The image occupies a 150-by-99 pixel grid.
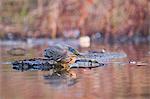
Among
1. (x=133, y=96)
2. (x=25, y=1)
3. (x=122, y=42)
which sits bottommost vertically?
(x=133, y=96)

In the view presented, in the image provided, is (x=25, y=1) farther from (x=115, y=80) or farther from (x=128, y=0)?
(x=115, y=80)

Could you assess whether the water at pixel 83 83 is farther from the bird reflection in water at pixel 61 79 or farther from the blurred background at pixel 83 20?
the blurred background at pixel 83 20

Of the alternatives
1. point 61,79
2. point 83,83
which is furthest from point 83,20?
point 83,83

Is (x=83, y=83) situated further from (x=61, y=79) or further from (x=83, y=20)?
(x=83, y=20)

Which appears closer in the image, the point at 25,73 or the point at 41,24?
the point at 25,73

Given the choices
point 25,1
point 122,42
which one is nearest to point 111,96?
point 122,42

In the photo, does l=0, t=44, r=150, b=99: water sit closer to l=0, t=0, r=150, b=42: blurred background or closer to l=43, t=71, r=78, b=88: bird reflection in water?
l=43, t=71, r=78, b=88: bird reflection in water

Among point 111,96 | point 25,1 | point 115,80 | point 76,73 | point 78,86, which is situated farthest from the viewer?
point 25,1
